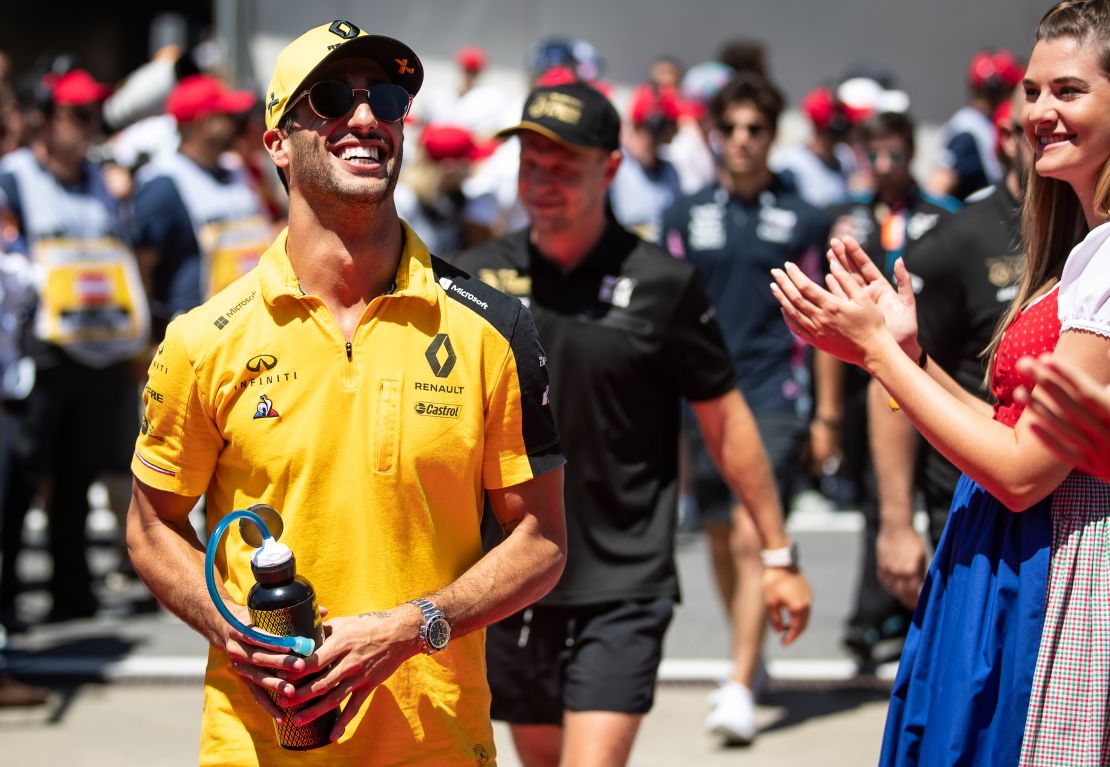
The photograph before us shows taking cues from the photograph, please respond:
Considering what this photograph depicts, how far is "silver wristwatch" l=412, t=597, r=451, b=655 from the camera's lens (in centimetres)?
296

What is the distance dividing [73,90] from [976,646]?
6.12 metres

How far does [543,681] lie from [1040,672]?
1.92 m

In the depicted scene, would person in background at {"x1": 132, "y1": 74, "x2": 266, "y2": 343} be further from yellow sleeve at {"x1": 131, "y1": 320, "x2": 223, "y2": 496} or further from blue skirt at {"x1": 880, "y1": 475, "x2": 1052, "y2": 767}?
blue skirt at {"x1": 880, "y1": 475, "x2": 1052, "y2": 767}

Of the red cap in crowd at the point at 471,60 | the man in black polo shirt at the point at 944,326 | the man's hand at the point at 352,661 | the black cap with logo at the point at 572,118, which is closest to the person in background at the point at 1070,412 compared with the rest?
the man's hand at the point at 352,661

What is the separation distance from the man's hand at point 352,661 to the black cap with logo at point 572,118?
2.28 metres

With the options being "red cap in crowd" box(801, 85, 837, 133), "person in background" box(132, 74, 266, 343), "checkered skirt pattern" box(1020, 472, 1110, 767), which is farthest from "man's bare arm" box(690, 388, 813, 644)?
"red cap in crowd" box(801, 85, 837, 133)

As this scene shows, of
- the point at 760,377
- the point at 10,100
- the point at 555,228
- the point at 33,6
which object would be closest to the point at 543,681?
the point at 555,228

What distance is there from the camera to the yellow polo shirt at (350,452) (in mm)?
3062

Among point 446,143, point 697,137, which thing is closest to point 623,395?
point 446,143

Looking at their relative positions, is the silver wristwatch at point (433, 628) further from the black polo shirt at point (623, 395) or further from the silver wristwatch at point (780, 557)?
the silver wristwatch at point (780, 557)

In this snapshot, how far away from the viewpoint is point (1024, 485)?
2971 millimetres

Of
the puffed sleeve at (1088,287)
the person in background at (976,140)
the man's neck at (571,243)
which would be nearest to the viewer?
the puffed sleeve at (1088,287)

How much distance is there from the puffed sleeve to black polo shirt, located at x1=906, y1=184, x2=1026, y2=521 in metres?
1.62

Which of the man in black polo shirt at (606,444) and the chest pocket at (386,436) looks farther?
the man in black polo shirt at (606,444)
